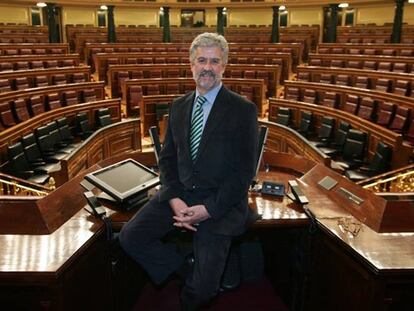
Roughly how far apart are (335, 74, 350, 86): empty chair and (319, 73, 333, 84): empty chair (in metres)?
0.15

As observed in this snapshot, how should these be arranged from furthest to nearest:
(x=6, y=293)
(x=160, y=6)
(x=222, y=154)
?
1. (x=160, y=6)
2. (x=222, y=154)
3. (x=6, y=293)

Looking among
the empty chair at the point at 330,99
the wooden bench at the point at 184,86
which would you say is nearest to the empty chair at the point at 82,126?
the wooden bench at the point at 184,86

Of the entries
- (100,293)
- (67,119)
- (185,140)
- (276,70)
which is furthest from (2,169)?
(276,70)

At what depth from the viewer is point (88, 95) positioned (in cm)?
709

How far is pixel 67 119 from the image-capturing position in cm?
592

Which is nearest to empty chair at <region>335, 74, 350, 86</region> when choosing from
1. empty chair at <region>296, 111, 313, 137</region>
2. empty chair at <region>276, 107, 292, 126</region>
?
empty chair at <region>276, 107, 292, 126</region>

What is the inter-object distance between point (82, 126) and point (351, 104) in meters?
4.09

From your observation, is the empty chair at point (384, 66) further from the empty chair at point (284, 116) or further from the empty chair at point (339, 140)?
the empty chair at point (339, 140)

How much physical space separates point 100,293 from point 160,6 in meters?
11.8

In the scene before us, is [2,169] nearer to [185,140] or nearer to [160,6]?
[185,140]

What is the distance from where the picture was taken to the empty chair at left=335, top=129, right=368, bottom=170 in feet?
15.6

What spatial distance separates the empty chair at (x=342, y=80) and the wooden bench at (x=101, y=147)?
3.87m

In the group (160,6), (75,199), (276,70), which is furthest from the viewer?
(160,6)

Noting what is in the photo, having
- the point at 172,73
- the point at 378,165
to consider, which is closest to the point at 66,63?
the point at 172,73
